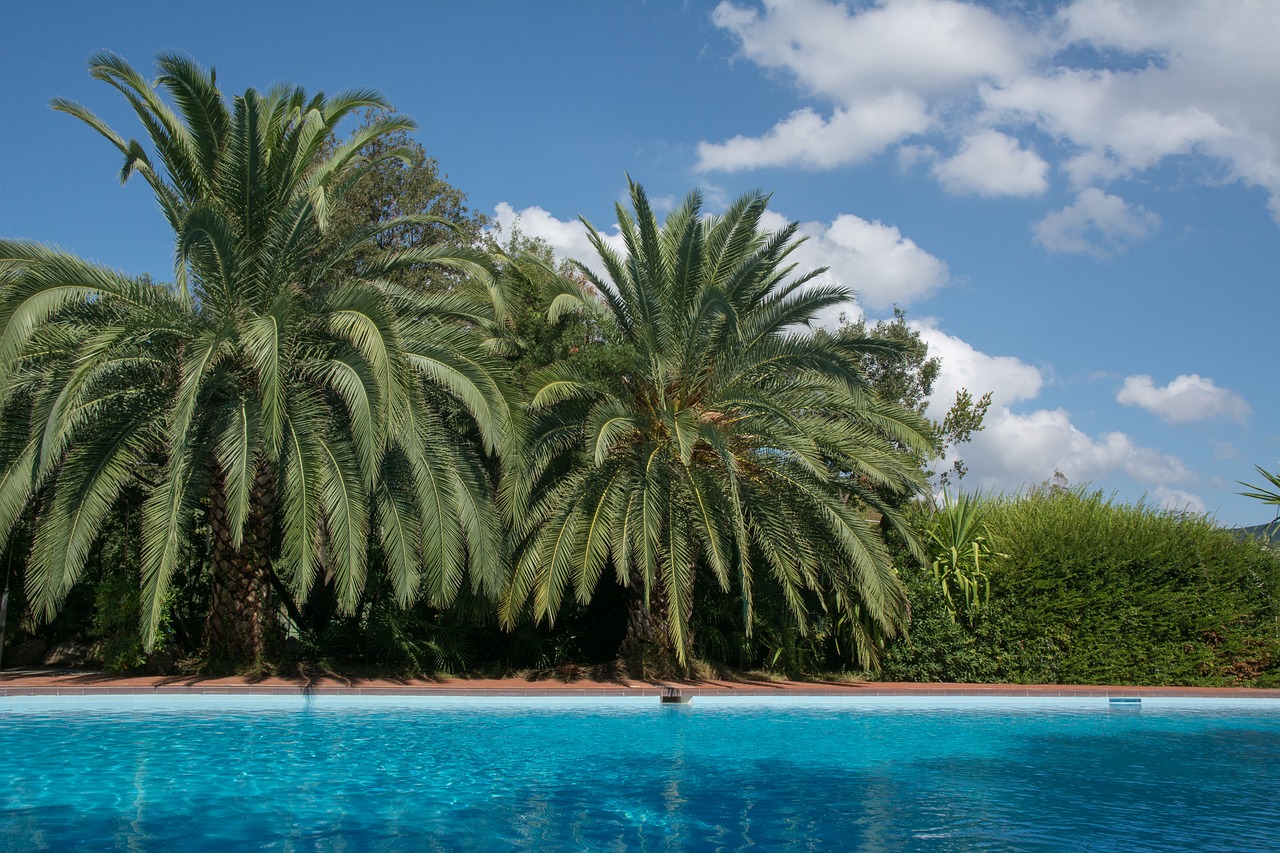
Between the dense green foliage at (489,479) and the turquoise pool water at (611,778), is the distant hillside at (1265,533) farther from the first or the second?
the turquoise pool water at (611,778)

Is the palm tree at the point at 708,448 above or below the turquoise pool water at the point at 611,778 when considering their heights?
above

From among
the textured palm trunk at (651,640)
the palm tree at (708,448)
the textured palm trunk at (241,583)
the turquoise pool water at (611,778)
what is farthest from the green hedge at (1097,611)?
the textured palm trunk at (241,583)

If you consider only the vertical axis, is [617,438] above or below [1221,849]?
above

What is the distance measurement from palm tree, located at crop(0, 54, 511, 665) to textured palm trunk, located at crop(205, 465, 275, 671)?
0.03m

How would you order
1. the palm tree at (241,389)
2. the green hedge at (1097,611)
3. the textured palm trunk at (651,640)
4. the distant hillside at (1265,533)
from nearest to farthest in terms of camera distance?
the palm tree at (241,389), the textured palm trunk at (651,640), the green hedge at (1097,611), the distant hillside at (1265,533)

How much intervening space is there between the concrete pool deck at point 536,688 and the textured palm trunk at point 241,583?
63 cm

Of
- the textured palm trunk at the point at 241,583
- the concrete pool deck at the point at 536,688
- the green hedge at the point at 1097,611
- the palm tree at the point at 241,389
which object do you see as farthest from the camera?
the green hedge at the point at 1097,611

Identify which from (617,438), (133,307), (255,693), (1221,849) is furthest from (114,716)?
(1221,849)

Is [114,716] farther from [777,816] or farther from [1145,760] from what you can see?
[1145,760]

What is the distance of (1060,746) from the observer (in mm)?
11938

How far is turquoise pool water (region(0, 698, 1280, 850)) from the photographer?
291 inches

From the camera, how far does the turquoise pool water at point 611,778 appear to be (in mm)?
7402

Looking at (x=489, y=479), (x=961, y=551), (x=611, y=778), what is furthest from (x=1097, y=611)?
(x=611, y=778)

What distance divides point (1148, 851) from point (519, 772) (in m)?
5.37
